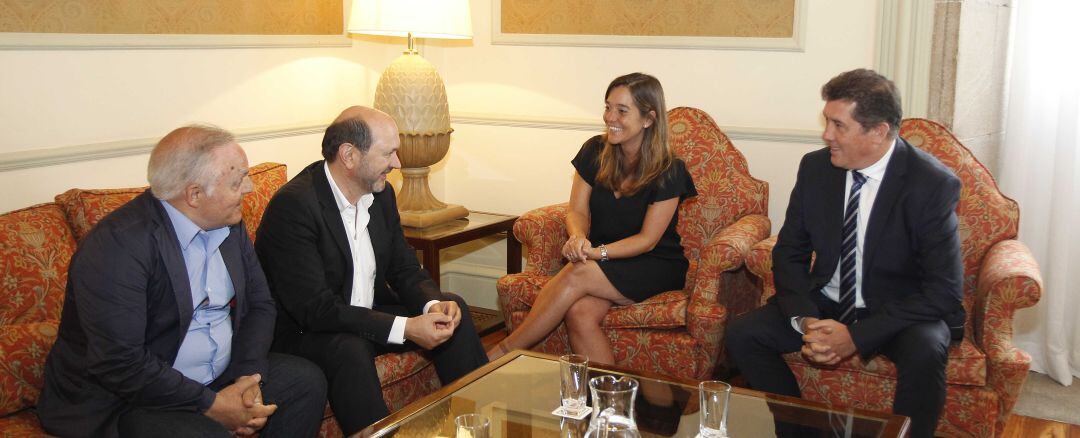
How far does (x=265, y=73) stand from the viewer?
400 centimetres

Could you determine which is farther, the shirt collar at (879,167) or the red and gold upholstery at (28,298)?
the shirt collar at (879,167)

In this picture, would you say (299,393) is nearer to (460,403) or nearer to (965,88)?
(460,403)

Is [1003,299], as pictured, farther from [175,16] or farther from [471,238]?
[175,16]

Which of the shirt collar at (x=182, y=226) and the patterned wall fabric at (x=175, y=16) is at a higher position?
the patterned wall fabric at (x=175, y=16)

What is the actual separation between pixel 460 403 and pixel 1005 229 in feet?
6.41

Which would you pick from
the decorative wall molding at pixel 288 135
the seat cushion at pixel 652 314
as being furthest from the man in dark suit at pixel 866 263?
the decorative wall molding at pixel 288 135

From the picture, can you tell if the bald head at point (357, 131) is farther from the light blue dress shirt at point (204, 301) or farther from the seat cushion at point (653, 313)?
the seat cushion at point (653, 313)

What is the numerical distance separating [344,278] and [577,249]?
34.6 inches

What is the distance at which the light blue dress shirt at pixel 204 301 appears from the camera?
2.47m

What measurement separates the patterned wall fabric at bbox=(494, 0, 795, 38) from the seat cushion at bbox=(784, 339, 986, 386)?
1.54 meters

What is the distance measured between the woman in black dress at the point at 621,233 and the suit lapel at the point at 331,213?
80 centimetres

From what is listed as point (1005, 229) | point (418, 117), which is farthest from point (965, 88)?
point (418, 117)

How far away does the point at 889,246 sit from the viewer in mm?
3004

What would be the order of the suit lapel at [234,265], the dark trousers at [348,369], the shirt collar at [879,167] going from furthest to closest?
1. the shirt collar at [879,167]
2. the dark trousers at [348,369]
3. the suit lapel at [234,265]
